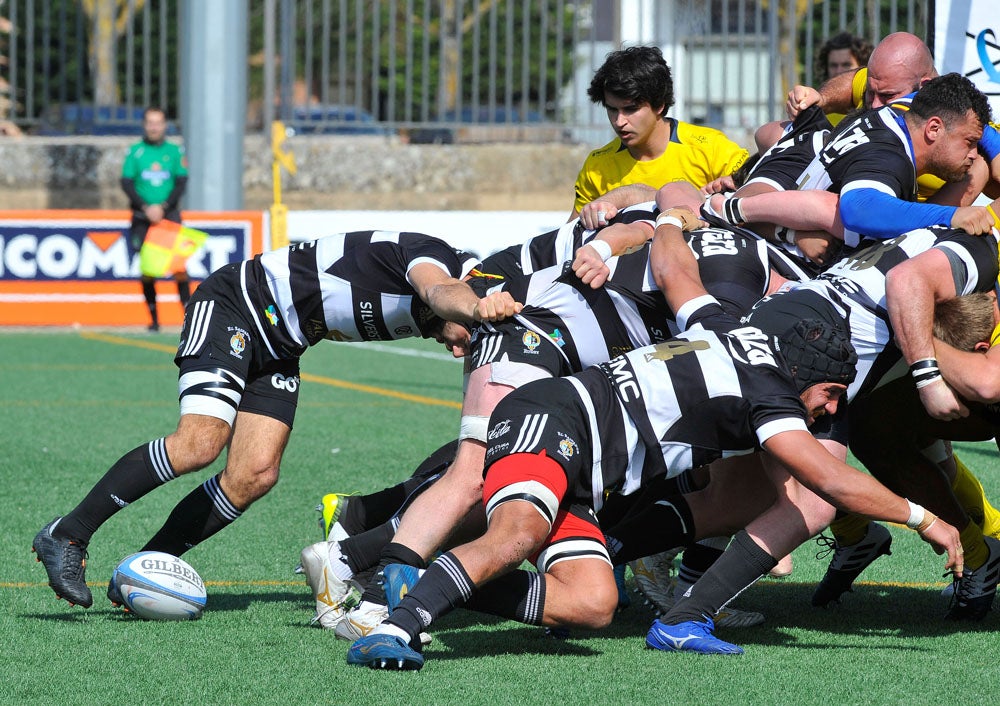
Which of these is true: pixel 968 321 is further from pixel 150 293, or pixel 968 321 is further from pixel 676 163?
pixel 150 293

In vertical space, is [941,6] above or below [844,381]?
above

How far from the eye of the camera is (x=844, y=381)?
4.30 metres

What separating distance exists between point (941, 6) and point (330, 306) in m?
4.44

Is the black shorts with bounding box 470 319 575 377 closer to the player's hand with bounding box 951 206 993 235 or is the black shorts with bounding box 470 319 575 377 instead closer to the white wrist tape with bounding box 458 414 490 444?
the white wrist tape with bounding box 458 414 490 444

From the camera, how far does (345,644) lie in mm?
4453

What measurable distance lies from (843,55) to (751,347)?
4504 millimetres

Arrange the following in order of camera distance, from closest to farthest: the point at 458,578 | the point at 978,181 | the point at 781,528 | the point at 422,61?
the point at 458,578, the point at 781,528, the point at 978,181, the point at 422,61

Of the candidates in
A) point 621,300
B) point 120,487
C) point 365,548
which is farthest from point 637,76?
point 120,487

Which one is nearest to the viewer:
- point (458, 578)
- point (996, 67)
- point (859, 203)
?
point (458, 578)

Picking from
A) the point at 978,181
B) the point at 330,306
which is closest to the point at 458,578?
the point at 330,306

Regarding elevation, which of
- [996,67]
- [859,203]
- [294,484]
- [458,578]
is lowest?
[294,484]

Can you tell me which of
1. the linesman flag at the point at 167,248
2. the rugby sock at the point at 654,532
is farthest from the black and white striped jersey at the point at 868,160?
the linesman flag at the point at 167,248

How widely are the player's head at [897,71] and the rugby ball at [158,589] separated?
10.5ft

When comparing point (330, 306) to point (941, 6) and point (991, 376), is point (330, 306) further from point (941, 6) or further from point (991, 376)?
point (941, 6)
